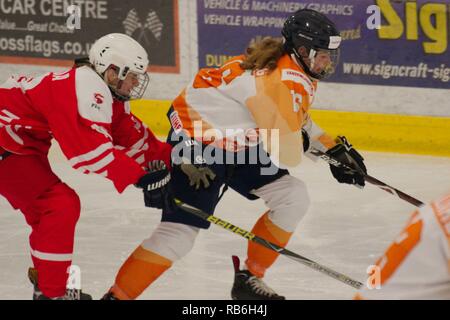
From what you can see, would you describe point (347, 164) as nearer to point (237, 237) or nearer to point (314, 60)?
point (314, 60)

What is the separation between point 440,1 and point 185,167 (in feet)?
8.96

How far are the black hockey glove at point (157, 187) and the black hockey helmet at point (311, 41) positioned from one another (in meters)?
0.62

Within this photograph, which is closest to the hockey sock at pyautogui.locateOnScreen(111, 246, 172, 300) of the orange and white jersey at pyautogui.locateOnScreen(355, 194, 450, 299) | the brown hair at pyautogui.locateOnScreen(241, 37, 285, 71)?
the brown hair at pyautogui.locateOnScreen(241, 37, 285, 71)

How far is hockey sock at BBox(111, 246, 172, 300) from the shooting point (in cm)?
322

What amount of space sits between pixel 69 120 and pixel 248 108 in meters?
0.62

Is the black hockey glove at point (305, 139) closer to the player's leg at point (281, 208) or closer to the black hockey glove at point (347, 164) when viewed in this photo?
the black hockey glove at point (347, 164)

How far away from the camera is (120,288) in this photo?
10.6 ft

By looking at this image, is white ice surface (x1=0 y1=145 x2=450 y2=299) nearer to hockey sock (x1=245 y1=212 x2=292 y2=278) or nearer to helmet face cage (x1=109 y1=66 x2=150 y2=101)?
hockey sock (x1=245 y1=212 x2=292 y2=278)

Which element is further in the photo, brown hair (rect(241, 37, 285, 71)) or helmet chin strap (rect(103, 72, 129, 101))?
brown hair (rect(241, 37, 285, 71))

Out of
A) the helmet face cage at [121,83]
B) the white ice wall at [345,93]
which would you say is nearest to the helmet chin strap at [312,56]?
the helmet face cage at [121,83]

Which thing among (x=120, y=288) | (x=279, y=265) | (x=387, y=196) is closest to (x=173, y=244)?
(x=120, y=288)

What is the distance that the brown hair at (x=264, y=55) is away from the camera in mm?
3291

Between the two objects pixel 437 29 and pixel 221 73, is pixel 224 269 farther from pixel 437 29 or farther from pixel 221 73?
pixel 437 29

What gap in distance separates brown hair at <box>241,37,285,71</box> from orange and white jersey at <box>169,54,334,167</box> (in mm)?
18
